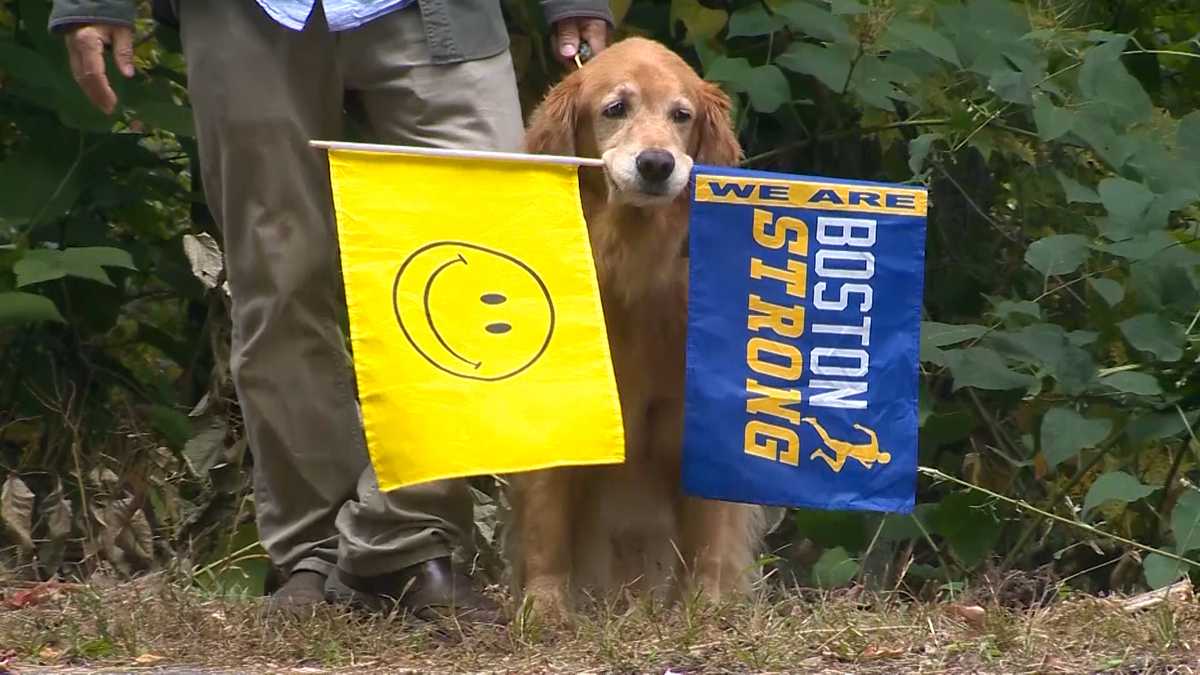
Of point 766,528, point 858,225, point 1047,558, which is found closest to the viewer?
point 858,225

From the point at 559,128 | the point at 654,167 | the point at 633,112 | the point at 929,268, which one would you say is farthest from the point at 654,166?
the point at 929,268

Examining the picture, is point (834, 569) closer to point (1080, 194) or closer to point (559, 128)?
point (1080, 194)

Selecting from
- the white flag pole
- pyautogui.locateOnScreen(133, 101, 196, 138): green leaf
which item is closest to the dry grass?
the white flag pole

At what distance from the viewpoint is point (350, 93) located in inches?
161

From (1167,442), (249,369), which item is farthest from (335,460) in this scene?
(1167,442)

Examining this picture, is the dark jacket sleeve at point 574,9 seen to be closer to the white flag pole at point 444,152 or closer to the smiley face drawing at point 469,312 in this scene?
the white flag pole at point 444,152

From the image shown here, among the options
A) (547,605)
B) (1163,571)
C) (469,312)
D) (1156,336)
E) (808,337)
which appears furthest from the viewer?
(1156,336)

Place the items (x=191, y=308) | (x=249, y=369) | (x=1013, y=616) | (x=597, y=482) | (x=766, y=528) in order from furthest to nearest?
(x=191, y=308)
(x=766, y=528)
(x=597, y=482)
(x=249, y=369)
(x=1013, y=616)

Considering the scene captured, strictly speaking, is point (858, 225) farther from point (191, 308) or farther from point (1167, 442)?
point (191, 308)

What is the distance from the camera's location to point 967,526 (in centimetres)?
484

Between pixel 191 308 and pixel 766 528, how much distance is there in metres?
2.18

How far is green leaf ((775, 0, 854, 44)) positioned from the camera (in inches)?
193

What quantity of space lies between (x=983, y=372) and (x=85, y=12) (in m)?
2.38

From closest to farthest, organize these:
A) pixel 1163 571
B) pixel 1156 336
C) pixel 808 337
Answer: pixel 808 337, pixel 1163 571, pixel 1156 336
